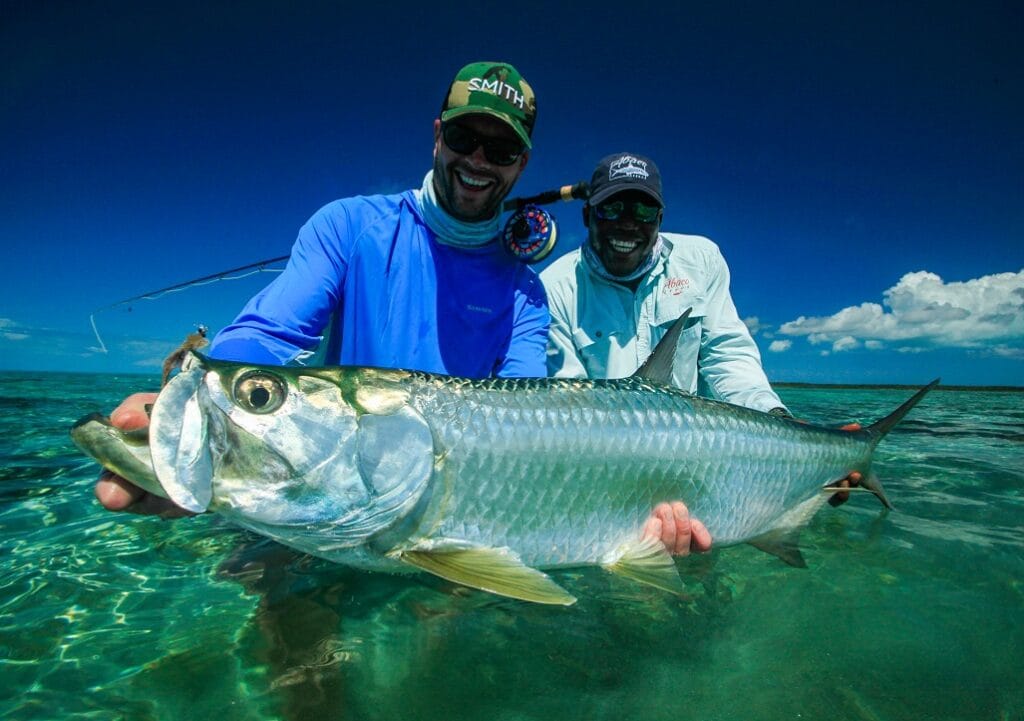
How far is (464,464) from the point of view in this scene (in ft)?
5.97

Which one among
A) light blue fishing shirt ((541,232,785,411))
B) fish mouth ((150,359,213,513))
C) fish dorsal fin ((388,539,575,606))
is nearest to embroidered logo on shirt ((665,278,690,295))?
light blue fishing shirt ((541,232,785,411))

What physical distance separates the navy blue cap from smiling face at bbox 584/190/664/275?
0.16ft

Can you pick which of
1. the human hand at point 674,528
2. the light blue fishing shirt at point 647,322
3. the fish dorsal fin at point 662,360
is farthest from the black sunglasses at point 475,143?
the human hand at point 674,528

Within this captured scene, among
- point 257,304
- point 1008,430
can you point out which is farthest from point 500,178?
point 1008,430

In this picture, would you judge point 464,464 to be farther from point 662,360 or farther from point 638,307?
point 638,307

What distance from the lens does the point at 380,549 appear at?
1.71 meters

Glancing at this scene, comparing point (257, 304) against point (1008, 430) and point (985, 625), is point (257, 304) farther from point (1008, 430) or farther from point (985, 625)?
Result: point (1008, 430)

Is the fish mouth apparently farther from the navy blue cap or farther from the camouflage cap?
the navy blue cap

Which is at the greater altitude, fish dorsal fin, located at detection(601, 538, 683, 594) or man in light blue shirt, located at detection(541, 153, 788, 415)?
man in light blue shirt, located at detection(541, 153, 788, 415)

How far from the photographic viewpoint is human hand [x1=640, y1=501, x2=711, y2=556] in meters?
2.08

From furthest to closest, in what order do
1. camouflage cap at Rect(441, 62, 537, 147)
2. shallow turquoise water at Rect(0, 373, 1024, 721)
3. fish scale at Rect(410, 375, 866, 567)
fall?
camouflage cap at Rect(441, 62, 537, 147)
fish scale at Rect(410, 375, 866, 567)
shallow turquoise water at Rect(0, 373, 1024, 721)

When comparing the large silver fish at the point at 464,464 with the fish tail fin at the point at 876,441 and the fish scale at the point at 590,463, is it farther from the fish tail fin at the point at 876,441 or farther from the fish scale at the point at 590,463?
the fish tail fin at the point at 876,441

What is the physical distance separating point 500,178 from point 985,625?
280cm

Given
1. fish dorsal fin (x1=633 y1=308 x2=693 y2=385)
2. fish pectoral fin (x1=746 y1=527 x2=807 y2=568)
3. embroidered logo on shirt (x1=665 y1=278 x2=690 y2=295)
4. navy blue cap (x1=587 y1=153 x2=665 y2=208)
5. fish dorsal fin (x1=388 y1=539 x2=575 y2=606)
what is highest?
navy blue cap (x1=587 y1=153 x2=665 y2=208)
